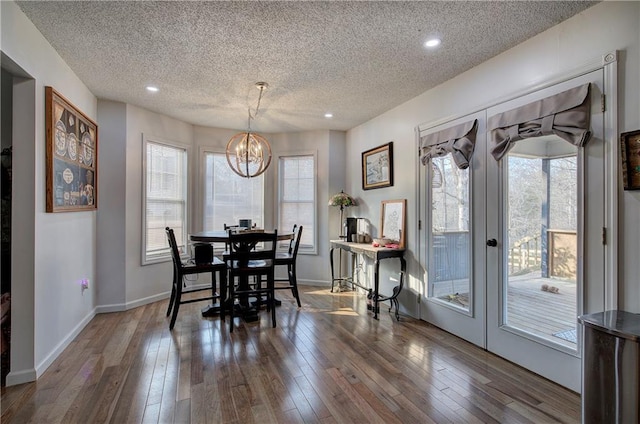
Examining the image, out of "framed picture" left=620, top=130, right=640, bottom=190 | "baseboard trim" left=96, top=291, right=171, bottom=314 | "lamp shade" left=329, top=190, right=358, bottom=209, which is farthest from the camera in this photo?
"lamp shade" left=329, top=190, right=358, bottom=209

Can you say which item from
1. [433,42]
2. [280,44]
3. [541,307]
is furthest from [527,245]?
[280,44]

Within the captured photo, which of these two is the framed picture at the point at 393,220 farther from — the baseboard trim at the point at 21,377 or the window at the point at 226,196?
the baseboard trim at the point at 21,377

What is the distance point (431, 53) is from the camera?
2.62m

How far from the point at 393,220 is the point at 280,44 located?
2.42 metres

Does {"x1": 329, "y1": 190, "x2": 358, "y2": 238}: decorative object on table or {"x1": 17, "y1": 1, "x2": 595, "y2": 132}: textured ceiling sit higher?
{"x1": 17, "y1": 1, "x2": 595, "y2": 132}: textured ceiling

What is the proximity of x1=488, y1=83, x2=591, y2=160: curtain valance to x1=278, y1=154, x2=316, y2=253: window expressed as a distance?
3.00 metres

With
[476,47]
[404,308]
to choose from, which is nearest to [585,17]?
[476,47]

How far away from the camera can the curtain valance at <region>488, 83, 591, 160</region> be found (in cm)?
205

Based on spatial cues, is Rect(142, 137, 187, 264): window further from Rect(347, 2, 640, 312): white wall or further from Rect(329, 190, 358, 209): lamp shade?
Rect(347, 2, 640, 312): white wall

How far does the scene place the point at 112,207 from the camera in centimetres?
375

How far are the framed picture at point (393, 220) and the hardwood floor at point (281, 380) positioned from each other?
107 centimetres

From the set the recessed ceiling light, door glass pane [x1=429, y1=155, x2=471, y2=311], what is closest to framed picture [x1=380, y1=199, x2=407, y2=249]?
door glass pane [x1=429, y1=155, x2=471, y2=311]

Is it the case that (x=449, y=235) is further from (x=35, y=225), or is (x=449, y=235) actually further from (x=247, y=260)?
(x=35, y=225)

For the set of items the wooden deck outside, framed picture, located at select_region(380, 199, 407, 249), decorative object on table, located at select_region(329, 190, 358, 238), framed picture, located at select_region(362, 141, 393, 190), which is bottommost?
the wooden deck outside
